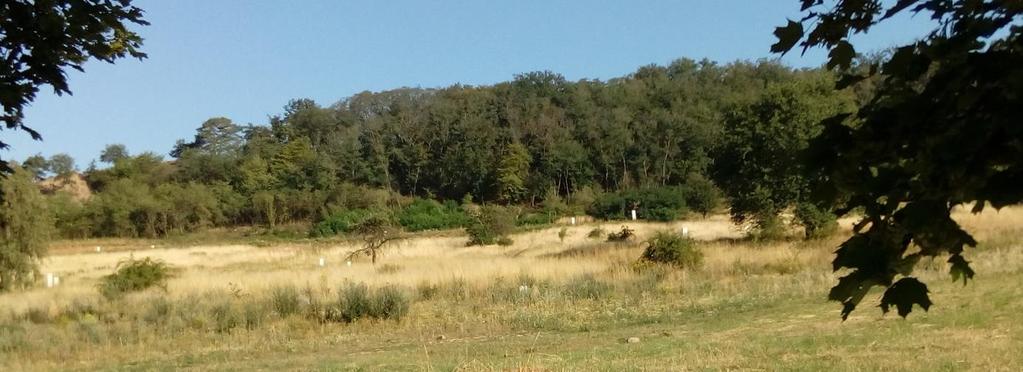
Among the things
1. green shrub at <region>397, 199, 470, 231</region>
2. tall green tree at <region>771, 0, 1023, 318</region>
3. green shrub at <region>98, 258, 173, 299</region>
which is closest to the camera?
tall green tree at <region>771, 0, 1023, 318</region>

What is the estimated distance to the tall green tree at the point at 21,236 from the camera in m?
29.0

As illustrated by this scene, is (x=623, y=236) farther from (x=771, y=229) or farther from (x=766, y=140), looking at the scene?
(x=766, y=140)

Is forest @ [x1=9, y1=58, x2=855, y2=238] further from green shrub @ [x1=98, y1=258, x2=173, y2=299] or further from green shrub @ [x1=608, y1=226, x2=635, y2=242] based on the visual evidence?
green shrub @ [x1=98, y1=258, x2=173, y2=299]

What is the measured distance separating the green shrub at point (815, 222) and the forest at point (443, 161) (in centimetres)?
3551

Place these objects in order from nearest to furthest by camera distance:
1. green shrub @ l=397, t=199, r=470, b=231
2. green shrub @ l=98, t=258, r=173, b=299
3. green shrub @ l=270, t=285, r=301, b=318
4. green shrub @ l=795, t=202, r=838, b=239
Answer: green shrub @ l=270, t=285, r=301, b=318, green shrub @ l=98, t=258, r=173, b=299, green shrub @ l=795, t=202, r=838, b=239, green shrub @ l=397, t=199, r=470, b=231

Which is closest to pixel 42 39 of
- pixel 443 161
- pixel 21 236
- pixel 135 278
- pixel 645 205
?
pixel 135 278

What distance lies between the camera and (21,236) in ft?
97.3

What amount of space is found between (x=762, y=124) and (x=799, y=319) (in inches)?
695

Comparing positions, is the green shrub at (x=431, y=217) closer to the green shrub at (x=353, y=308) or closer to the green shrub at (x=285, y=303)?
the green shrub at (x=285, y=303)

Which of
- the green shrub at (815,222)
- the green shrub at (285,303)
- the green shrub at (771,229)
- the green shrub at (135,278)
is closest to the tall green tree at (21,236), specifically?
the green shrub at (135,278)

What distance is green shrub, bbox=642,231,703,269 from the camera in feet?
76.5

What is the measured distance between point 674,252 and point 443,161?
76333 mm

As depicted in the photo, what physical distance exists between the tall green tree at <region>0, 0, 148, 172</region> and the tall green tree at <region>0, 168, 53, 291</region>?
2827cm

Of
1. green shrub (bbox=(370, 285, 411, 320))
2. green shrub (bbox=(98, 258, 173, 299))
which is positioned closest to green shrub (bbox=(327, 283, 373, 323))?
green shrub (bbox=(370, 285, 411, 320))
